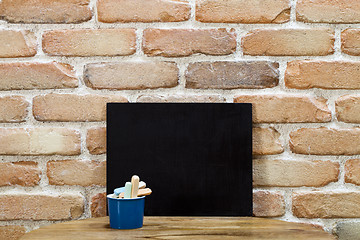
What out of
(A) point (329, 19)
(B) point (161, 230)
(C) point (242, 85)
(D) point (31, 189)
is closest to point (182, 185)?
(B) point (161, 230)

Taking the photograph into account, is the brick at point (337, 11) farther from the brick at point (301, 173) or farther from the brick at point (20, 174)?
the brick at point (20, 174)

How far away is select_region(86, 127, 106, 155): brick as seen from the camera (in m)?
1.19

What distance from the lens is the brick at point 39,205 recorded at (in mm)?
1191

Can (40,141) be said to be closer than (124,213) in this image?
No

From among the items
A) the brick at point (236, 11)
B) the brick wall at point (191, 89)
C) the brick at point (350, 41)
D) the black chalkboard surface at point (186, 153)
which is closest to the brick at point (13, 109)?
the brick wall at point (191, 89)

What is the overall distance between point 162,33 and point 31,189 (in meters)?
0.59

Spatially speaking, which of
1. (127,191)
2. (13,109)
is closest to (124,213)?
(127,191)

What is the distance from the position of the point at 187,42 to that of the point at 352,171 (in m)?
0.61

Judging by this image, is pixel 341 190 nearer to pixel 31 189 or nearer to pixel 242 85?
pixel 242 85

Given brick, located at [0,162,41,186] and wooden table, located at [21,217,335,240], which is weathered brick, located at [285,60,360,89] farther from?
brick, located at [0,162,41,186]

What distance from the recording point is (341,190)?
1191 millimetres

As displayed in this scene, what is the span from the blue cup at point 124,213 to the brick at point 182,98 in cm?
34

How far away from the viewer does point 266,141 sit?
1.19 meters

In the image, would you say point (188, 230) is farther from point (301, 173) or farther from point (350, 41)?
point (350, 41)
